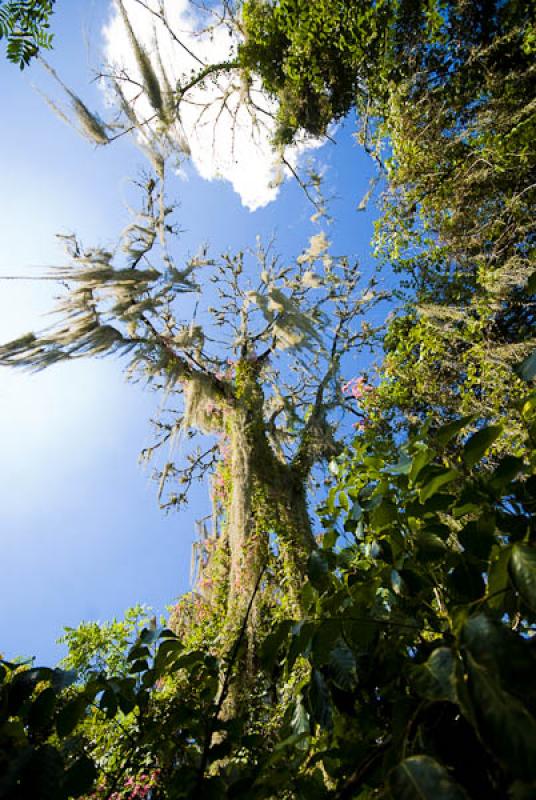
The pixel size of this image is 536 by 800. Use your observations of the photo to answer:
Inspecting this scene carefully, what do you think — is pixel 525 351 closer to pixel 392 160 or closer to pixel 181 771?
pixel 392 160

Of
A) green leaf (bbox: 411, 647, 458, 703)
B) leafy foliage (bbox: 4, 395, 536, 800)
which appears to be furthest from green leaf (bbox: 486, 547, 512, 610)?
green leaf (bbox: 411, 647, 458, 703)

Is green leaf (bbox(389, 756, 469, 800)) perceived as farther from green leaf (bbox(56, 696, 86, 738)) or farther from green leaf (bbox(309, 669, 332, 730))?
green leaf (bbox(56, 696, 86, 738))

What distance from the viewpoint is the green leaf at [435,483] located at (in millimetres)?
720

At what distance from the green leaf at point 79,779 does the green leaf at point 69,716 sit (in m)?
0.11

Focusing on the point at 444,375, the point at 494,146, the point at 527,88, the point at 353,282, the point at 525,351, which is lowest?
the point at 525,351

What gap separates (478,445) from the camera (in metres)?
0.66

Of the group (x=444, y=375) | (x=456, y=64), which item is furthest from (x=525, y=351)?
(x=456, y=64)

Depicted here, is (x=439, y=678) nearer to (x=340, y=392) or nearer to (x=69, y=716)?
(x=69, y=716)

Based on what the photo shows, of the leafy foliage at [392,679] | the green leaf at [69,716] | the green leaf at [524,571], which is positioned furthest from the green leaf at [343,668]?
the green leaf at [69,716]

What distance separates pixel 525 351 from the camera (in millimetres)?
4555

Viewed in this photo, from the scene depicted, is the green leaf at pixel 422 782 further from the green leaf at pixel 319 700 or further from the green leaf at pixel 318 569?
the green leaf at pixel 318 569

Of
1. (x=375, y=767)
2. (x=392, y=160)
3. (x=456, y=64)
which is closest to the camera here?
(x=375, y=767)

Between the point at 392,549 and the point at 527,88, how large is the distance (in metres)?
5.72

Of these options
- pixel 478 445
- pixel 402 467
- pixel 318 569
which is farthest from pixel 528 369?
pixel 318 569
